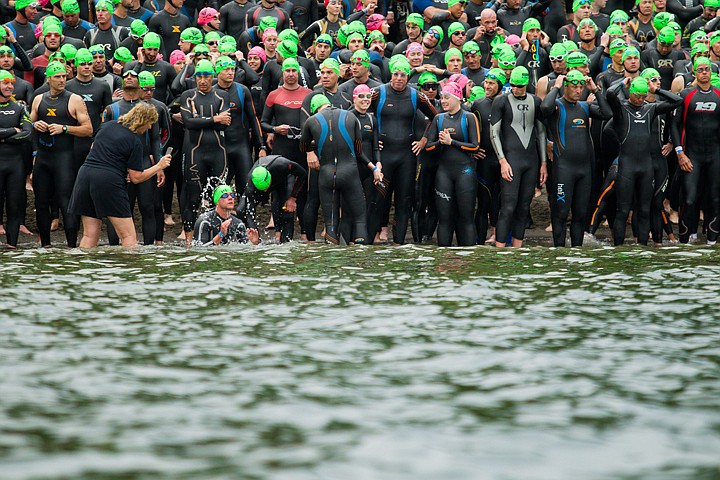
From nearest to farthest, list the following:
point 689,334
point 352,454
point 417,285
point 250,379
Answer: point 352,454 < point 250,379 < point 689,334 < point 417,285

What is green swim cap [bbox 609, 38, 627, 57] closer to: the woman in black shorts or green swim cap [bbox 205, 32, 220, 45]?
green swim cap [bbox 205, 32, 220, 45]

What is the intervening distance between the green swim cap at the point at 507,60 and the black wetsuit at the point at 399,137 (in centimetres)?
98

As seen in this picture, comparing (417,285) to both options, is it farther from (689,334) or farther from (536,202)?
(536,202)

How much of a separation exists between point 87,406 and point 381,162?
7.51m

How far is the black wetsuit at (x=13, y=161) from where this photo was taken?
A: 1291 centimetres

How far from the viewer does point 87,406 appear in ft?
20.3

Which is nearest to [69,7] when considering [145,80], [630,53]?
[145,80]

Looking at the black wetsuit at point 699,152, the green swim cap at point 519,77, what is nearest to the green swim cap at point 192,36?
the green swim cap at point 519,77

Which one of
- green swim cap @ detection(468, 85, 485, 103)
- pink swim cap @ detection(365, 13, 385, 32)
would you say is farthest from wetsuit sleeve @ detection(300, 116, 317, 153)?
pink swim cap @ detection(365, 13, 385, 32)

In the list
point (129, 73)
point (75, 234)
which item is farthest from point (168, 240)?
point (129, 73)

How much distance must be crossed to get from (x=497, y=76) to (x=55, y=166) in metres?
4.98

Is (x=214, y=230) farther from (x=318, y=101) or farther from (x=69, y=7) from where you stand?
(x=69, y=7)

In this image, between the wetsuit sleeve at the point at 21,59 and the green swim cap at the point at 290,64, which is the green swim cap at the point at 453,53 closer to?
the green swim cap at the point at 290,64

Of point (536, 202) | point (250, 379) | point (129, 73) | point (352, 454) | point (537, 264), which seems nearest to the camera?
point (352, 454)
